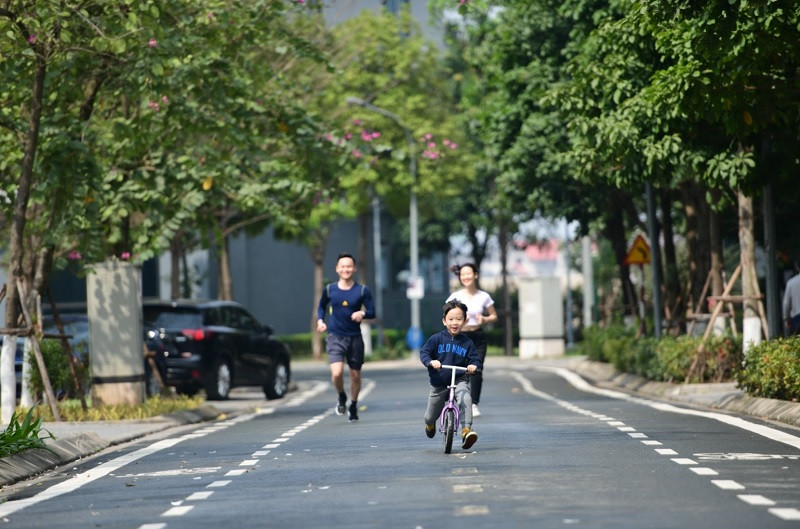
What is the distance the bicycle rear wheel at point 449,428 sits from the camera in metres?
15.1

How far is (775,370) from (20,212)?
9.03 meters

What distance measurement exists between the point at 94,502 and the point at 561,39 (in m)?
21.9

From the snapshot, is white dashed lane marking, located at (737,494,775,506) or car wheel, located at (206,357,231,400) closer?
white dashed lane marking, located at (737,494,775,506)

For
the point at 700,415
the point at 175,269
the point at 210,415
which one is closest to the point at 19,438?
the point at 700,415

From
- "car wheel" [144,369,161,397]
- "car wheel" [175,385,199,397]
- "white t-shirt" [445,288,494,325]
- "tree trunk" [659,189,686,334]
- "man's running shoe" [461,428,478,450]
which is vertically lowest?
"man's running shoe" [461,428,478,450]

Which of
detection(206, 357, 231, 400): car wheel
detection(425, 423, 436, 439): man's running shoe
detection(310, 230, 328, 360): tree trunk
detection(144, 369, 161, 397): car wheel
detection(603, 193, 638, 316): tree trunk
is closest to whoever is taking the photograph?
detection(425, 423, 436, 439): man's running shoe

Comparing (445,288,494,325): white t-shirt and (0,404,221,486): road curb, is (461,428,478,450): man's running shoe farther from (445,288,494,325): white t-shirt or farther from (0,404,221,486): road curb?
(445,288,494,325): white t-shirt

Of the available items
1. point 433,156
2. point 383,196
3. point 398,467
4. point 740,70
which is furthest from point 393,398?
point 383,196

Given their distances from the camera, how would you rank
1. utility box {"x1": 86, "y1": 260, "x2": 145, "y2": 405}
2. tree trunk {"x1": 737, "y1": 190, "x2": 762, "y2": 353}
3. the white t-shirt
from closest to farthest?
the white t-shirt → utility box {"x1": 86, "y1": 260, "x2": 145, "y2": 405} → tree trunk {"x1": 737, "y1": 190, "x2": 762, "y2": 353}

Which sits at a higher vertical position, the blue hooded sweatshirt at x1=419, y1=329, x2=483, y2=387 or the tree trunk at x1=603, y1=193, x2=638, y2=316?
the tree trunk at x1=603, y1=193, x2=638, y2=316

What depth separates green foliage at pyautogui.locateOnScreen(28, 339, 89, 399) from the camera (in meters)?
23.6

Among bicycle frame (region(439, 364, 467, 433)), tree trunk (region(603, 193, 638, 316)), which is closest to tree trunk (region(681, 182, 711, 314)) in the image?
tree trunk (region(603, 193, 638, 316))

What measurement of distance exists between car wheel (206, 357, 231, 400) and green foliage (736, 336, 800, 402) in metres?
10.3

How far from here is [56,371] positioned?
24672mm
